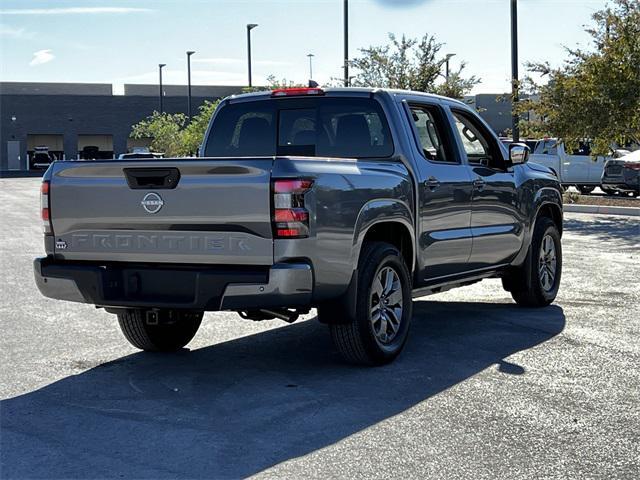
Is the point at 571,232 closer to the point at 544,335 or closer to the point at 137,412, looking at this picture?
the point at 544,335

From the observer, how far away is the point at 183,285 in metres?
6.36

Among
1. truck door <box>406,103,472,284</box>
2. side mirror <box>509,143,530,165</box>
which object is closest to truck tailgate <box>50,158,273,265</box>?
truck door <box>406,103,472,284</box>

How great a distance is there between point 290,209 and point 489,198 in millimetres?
3170

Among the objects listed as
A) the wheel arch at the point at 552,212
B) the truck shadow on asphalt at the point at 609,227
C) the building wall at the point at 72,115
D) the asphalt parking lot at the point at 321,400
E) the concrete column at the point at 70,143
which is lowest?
the truck shadow on asphalt at the point at 609,227

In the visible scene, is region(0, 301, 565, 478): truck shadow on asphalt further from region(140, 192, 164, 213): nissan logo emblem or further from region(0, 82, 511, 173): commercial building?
region(0, 82, 511, 173): commercial building

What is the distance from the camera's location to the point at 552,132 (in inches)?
995

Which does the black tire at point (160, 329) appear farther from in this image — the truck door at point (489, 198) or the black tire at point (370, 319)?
the truck door at point (489, 198)

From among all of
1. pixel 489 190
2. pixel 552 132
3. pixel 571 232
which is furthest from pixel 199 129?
pixel 489 190

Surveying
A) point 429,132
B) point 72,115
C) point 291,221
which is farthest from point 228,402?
point 72,115

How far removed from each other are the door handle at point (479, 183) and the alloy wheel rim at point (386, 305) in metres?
1.61

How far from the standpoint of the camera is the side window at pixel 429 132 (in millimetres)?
8164

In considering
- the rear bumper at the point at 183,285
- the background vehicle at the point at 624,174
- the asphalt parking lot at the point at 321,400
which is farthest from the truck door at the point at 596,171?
the rear bumper at the point at 183,285

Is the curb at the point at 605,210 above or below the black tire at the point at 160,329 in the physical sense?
below

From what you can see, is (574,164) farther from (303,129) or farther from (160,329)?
(160,329)
